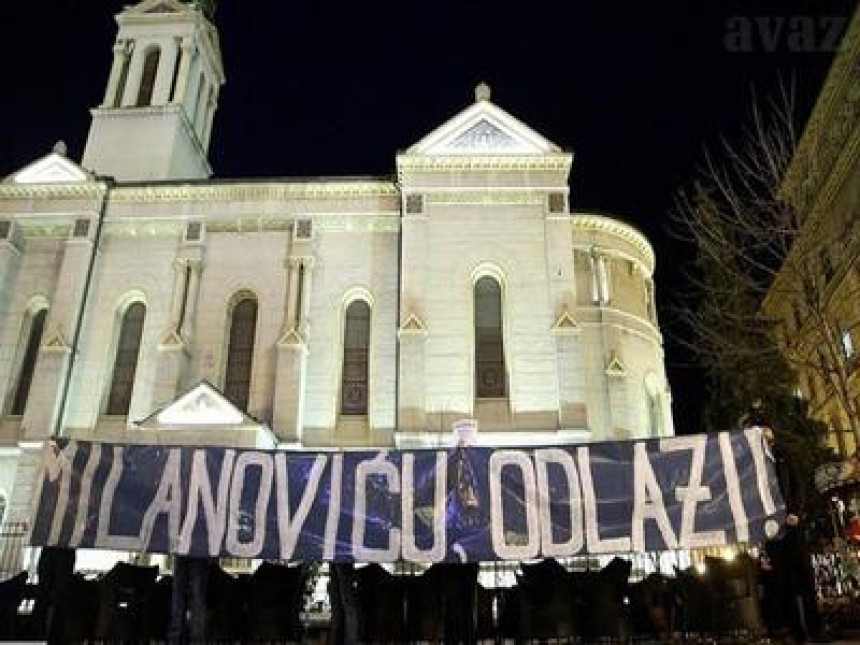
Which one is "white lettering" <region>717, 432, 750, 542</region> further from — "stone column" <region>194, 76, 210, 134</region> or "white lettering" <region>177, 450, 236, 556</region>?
"stone column" <region>194, 76, 210, 134</region>

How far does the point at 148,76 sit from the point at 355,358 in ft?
67.6

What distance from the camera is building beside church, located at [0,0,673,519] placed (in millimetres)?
24797

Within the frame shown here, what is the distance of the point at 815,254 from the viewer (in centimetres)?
1845

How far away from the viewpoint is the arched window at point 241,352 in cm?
2672

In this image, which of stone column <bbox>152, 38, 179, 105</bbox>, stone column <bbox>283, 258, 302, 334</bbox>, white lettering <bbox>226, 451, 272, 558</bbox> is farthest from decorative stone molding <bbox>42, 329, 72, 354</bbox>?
white lettering <bbox>226, 451, 272, 558</bbox>

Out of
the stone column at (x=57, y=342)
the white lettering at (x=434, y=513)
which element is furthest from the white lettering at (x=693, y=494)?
the stone column at (x=57, y=342)

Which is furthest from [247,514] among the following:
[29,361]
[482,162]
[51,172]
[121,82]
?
[121,82]

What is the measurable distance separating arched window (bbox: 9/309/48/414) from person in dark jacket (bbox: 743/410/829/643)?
82.2 feet

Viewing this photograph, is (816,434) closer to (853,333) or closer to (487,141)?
(853,333)

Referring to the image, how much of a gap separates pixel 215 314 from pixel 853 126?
27.0 meters

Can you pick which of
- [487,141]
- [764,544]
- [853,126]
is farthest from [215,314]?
[853,126]

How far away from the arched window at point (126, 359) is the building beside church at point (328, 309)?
3.1 inches

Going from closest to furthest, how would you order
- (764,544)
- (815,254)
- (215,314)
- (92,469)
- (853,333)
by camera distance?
(764,544) → (92,469) → (815,254) → (215,314) → (853,333)

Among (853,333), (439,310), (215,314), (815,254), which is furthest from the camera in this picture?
(853,333)
